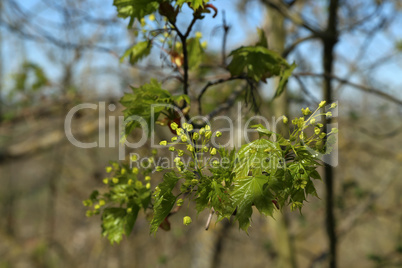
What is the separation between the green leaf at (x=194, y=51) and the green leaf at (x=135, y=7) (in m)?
0.36

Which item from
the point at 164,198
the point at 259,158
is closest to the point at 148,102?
the point at 164,198

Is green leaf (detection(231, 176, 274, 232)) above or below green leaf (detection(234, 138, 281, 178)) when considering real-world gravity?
below

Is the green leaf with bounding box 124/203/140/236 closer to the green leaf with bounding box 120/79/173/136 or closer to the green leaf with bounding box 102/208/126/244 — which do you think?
the green leaf with bounding box 102/208/126/244

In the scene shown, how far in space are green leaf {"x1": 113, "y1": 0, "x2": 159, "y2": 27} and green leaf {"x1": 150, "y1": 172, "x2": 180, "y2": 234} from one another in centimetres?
62

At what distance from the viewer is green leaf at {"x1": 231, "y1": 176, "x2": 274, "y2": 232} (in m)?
0.89

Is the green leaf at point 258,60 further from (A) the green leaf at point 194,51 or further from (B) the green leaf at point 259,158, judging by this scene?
(B) the green leaf at point 259,158

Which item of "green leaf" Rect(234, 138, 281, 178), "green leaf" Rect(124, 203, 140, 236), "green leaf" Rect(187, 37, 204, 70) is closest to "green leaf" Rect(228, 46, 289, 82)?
"green leaf" Rect(187, 37, 204, 70)

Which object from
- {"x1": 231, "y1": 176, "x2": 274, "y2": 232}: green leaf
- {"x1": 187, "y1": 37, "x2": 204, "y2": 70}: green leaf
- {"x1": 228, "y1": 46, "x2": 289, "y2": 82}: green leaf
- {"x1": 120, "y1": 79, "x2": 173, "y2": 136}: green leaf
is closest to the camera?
{"x1": 231, "y1": 176, "x2": 274, "y2": 232}: green leaf

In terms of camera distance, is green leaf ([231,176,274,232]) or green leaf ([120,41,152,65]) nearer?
green leaf ([231,176,274,232])

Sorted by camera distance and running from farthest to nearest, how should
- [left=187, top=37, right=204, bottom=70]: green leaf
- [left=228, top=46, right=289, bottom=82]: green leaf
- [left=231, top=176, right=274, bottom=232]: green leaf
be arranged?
[left=187, top=37, right=204, bottom=70]: green leaf < [left=228, top=46, right=289, bottom=82]: green leaf < [left=231, top=176, right=274, bottom=232]: green leaf

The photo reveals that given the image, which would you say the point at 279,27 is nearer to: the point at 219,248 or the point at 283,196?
the point at 219,248

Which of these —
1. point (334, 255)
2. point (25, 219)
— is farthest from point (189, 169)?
point (25, 219)

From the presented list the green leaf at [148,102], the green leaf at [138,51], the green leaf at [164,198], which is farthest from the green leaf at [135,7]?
the green leaf at [164,198]

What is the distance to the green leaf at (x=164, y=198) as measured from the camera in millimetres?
969
